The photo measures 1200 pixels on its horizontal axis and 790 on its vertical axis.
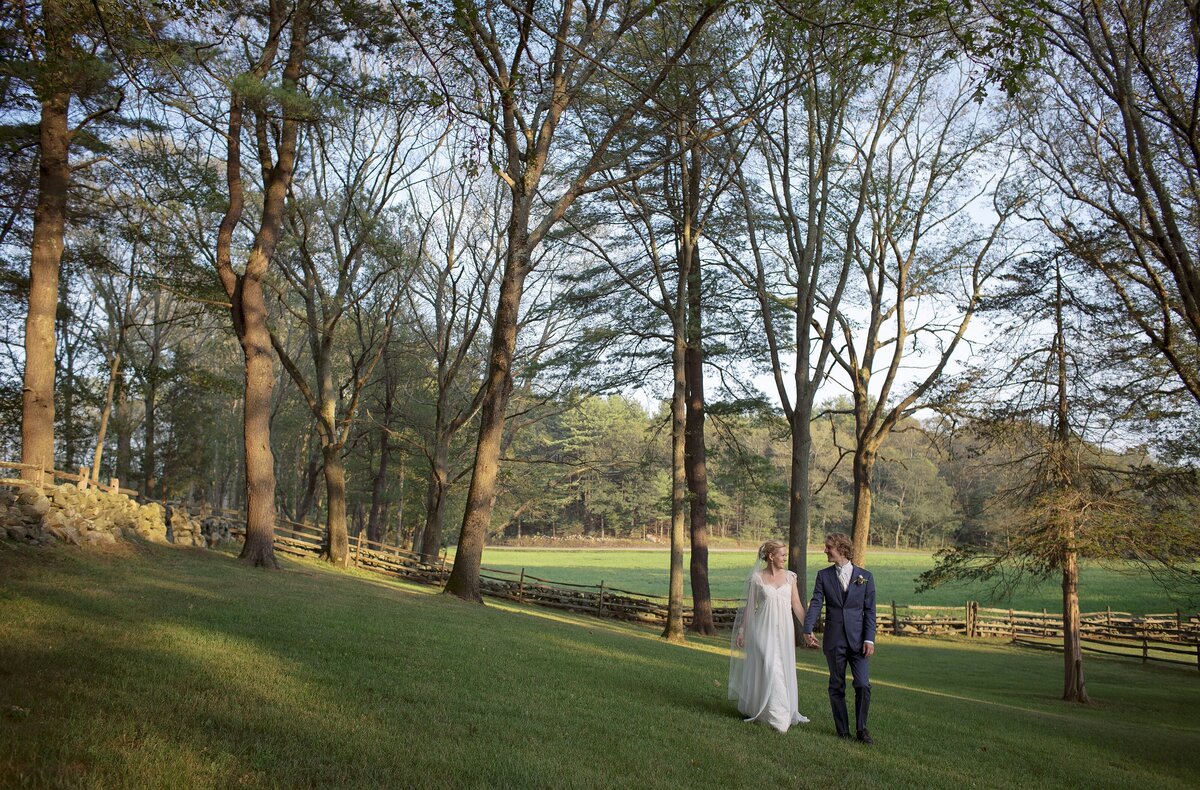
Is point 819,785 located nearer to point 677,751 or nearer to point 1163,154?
point 677,751

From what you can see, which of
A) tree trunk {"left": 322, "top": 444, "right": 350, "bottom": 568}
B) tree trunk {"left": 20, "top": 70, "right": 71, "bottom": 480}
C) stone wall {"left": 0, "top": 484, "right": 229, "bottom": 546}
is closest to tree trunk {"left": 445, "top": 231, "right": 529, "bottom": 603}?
stone wall {"left": 0, "top": 484, "right": 229, "bottom": 546}

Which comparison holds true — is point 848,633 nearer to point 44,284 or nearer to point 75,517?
point 75,517

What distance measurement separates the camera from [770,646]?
6.81 m

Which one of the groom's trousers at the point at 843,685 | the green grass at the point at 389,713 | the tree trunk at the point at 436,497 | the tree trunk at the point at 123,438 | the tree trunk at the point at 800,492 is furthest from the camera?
the tree trunk at the point at 123,438

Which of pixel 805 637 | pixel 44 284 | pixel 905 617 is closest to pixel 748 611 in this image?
pixel 805 637

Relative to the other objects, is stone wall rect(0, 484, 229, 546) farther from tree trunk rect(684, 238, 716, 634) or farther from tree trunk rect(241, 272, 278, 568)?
tree trunk rect(684, 238, 716, 634)

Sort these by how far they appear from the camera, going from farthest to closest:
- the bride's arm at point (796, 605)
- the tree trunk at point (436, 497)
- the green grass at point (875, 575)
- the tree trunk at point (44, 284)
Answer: the green grass at point (875, 575) → the tree trunk at point (436, 497) → the tree trunk at point (44, 284) → the bride's arm at point (796, 605)

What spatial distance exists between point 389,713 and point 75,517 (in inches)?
389

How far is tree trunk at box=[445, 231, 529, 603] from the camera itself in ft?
50.6

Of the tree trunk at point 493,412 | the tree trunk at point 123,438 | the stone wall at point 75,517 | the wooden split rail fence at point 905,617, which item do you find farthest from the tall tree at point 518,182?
the tree trunk at point 123,438

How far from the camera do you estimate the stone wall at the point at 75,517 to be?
437 inches

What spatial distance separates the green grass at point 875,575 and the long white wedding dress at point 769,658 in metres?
27.8

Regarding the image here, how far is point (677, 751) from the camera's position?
5.48 metres

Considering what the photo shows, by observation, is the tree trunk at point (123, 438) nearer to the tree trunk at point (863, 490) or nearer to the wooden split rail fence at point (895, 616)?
the wooden split rail fence at point (895, 616)
